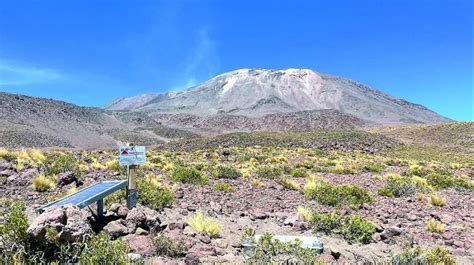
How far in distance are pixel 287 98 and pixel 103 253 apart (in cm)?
15557

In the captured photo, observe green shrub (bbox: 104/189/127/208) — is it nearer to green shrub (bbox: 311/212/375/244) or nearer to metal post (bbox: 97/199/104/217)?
metal post (bbox: 97/199/104/217)

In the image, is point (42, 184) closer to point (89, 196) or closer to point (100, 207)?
point (100, 207)

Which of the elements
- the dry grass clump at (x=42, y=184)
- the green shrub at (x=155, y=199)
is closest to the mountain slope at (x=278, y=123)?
the dry grass clump at (x=42, y=184)

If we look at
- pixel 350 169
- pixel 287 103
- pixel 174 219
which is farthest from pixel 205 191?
pixel 287 103

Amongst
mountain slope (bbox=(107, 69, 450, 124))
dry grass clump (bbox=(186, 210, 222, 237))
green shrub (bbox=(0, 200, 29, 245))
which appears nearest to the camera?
green shrub (bbox=(0, 200, 29, 245))

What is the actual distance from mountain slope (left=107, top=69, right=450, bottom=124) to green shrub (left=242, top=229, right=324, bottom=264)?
126 m

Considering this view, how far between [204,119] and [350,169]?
9690 cm

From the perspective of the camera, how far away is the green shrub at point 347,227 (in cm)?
750

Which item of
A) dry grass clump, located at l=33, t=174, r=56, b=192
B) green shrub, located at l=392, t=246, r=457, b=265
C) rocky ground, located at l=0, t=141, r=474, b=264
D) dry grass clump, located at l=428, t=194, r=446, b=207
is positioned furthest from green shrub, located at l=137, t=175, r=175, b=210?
dry grass clump, located at l=428, t=194, r=446, b=207

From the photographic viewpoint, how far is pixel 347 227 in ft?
25.2

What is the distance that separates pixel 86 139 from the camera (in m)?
73.6

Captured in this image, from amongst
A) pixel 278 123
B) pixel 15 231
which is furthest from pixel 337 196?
pixel 278 123

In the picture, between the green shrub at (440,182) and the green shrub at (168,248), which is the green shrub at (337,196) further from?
the green shrub at (168,248)

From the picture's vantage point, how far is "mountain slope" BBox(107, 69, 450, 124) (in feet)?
467
